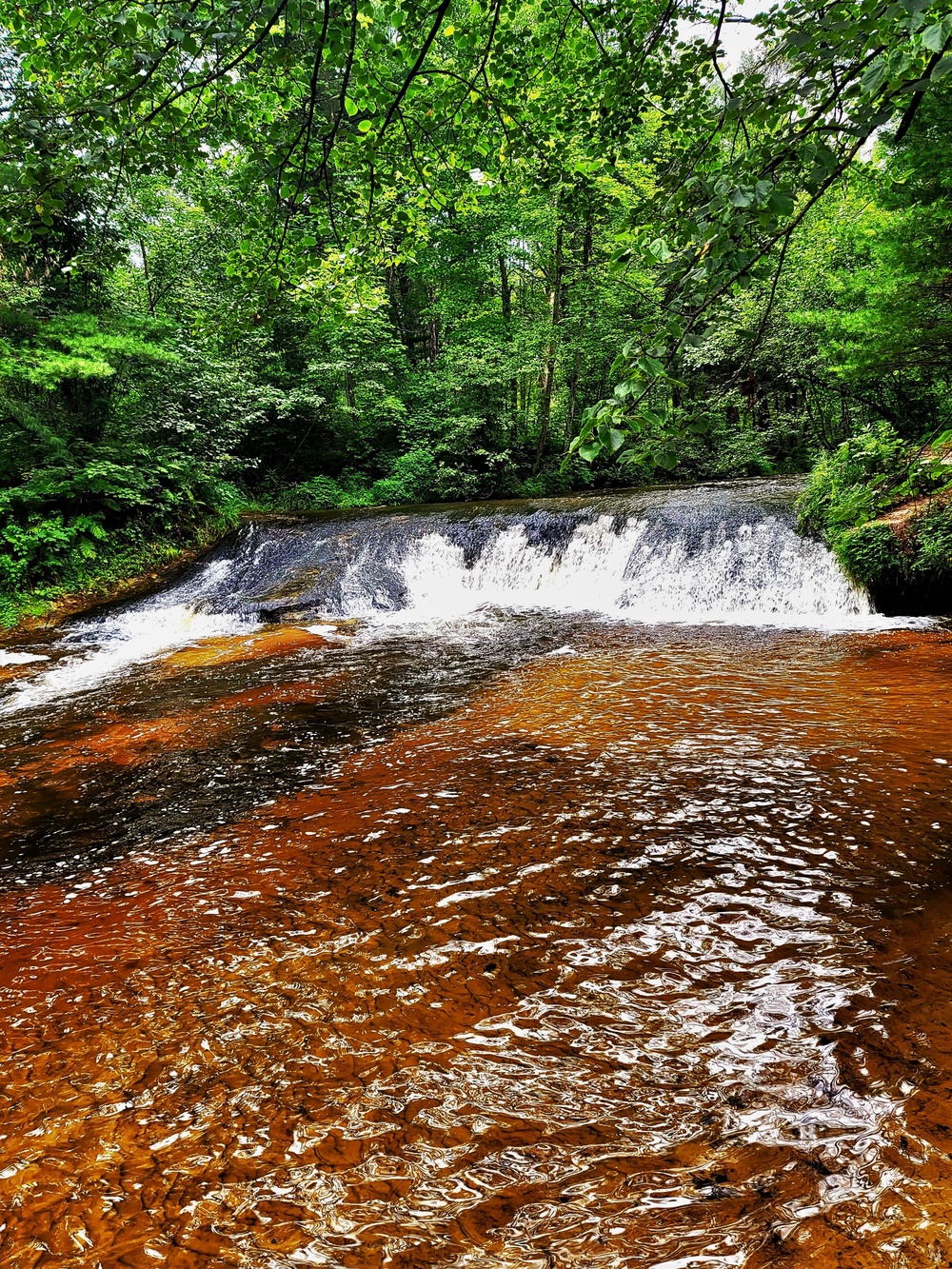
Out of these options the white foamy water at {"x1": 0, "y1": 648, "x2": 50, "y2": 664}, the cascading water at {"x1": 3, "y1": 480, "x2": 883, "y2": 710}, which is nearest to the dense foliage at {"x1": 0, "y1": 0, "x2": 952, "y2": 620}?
the cascading water at {"x1": 3, "y1": 480, "x2": 883, "y2": 710}

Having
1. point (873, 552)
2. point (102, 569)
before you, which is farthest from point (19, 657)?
point (873, 552)

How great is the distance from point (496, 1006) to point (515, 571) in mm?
10668

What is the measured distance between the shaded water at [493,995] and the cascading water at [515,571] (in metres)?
4.78

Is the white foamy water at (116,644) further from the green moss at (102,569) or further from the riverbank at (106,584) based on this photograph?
the green moss at (102,569)

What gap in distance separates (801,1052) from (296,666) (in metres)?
6.68

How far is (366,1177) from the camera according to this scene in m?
1.53

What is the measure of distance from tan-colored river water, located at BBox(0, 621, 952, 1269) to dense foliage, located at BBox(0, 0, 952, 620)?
1.73 metres

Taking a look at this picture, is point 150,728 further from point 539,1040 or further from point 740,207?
point 740,207

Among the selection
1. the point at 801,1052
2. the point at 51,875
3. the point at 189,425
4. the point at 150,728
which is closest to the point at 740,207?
the point at 801,1052

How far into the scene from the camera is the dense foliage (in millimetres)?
1589

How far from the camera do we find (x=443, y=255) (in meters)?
18.8

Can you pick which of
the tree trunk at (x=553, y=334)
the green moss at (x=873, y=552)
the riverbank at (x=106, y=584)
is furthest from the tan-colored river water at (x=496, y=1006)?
the tree trunk at (x=553, y=334)

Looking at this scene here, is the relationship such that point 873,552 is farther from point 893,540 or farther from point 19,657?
point 19,657

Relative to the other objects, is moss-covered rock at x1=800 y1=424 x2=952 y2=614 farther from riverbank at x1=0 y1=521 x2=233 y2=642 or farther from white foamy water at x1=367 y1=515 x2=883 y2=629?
riverbank at x1=0 y1=521 x2=233 y2=642
